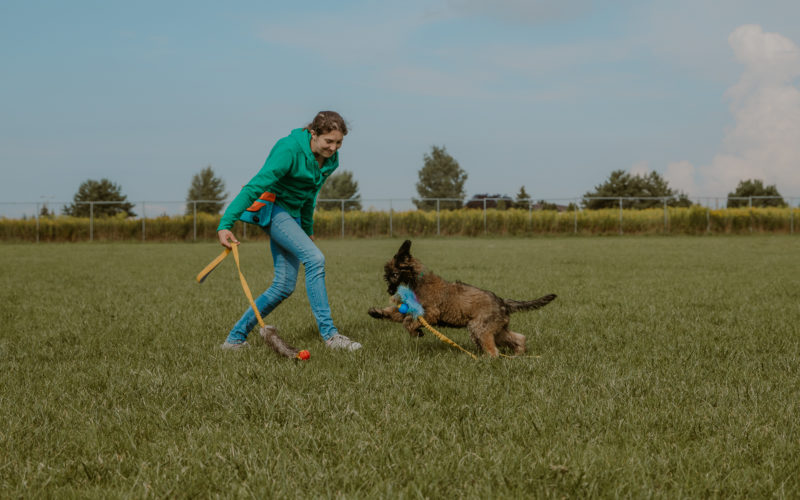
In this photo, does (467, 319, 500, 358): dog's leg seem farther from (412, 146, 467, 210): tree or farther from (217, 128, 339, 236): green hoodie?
(412, 146, 467, 210): tree

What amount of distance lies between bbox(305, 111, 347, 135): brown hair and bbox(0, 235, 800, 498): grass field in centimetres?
190

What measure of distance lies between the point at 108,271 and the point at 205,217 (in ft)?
72.2

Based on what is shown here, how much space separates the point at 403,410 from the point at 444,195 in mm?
83087

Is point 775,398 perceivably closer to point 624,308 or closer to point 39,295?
point 624,308

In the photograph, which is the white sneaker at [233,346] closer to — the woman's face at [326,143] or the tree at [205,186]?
the woman's face at [326,143]

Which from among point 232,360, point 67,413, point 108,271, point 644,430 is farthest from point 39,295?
point 644,430

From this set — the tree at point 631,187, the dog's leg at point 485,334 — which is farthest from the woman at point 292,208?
the tree at point 631,187

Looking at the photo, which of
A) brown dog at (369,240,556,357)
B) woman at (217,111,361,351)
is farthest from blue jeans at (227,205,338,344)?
brown dog at (369,240,556,357)

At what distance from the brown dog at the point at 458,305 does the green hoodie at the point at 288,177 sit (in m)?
0.99

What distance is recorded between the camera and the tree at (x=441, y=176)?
86500 millimetres

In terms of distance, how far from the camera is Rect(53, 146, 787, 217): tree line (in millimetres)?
38625

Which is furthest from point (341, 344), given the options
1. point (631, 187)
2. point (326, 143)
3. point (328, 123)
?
point (631, 187)

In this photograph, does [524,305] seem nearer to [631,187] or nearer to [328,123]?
[328,123]

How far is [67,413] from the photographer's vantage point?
382 cm
